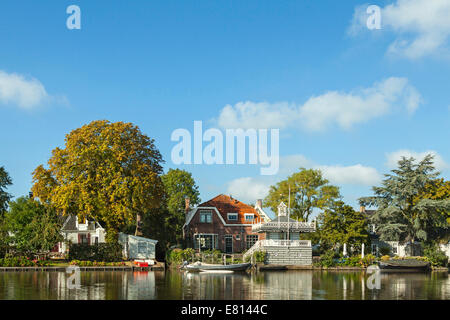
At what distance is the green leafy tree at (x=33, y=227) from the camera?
4984 cm

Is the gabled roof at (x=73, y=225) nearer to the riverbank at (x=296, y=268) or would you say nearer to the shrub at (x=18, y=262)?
the shrub at (x=18, y=262)

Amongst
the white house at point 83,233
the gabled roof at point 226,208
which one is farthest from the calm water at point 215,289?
the white house at point 83,233

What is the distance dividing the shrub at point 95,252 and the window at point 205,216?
13677 millimetres

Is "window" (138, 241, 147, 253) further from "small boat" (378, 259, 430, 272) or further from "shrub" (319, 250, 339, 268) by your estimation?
"small boat" (378, 259, 430, 272)

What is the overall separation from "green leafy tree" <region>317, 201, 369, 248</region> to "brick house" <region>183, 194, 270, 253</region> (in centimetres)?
936

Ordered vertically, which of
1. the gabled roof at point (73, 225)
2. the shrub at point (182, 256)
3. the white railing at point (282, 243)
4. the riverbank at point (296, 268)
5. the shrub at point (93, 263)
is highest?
the gabled roof at point (73, 225)

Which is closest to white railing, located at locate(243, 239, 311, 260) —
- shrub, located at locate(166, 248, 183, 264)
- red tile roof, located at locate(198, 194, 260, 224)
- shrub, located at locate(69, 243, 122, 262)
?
shrub, located at locate(166, 248, 183, 264)

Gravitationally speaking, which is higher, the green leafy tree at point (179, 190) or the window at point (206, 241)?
the green leafy tree at point (179, 190)

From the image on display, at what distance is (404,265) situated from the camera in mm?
50750

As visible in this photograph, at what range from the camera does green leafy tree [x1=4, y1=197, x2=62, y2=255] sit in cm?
4984

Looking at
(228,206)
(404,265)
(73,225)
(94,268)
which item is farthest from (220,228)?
(404,265)

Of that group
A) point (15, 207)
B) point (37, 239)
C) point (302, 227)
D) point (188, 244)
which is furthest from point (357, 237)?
point (15, 207)

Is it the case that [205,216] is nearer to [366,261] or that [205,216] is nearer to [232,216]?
[232,216]
